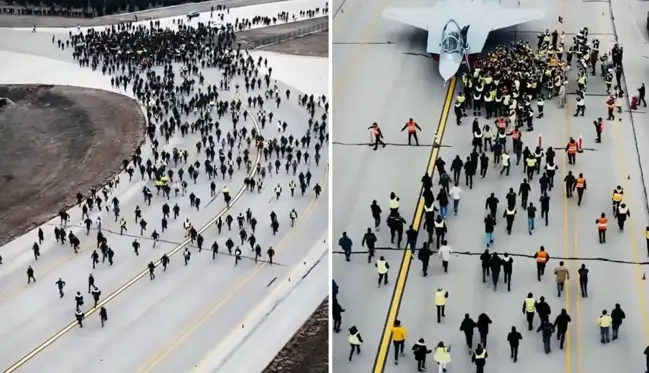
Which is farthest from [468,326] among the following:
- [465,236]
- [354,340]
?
[465,236]

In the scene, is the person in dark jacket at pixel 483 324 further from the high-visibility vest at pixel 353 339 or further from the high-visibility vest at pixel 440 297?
the high-visibility vest at pixel 353 339

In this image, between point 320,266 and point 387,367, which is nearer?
point 387,367

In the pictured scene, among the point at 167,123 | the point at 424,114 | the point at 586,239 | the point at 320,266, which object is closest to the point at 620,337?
the point at 586,239

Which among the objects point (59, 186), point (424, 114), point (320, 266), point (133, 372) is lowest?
point (133, 372)

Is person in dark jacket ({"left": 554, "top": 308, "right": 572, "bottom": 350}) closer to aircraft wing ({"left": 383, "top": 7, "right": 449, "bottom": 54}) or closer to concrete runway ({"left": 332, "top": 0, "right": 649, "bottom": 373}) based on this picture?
concrete runway ({"left": 332, "top": 0, "right": 649, "bottom": 373})

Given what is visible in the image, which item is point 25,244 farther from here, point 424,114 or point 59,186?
point 424,114

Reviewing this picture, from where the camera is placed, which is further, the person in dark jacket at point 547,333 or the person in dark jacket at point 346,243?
the person in dark jacket at point 346,243

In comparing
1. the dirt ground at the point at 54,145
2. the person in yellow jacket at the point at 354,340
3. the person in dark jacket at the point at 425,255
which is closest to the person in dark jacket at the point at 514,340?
the person in yellow jacket at the point at 354,340
